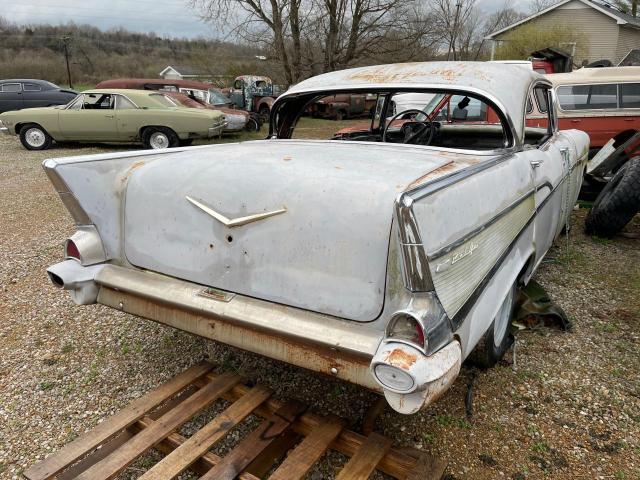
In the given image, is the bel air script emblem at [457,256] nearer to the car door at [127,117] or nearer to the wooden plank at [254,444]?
the wooden plank at [254,444]

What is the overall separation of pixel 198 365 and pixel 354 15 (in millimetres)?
19954

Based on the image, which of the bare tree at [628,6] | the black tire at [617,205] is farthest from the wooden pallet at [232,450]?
the bare tree at [628,6]

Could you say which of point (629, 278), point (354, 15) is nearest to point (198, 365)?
point (629, 278)

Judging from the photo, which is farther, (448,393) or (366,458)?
(448,393)

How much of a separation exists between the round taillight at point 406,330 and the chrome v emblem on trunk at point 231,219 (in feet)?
2.04

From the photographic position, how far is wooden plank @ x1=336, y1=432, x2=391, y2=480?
71.3 inches

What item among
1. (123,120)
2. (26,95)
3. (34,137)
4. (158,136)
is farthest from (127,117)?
(26,95)

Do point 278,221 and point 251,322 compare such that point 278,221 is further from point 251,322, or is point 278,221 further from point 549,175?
point 549,175


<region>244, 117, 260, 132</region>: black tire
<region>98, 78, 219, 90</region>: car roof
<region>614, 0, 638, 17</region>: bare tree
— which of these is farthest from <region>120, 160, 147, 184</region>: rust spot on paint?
<region>614, 0, 638, 17</region>: bare tree

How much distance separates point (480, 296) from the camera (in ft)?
6.51

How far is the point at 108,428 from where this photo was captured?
6.84 feet

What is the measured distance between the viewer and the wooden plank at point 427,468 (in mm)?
1847

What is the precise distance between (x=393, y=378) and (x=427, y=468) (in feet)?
1.85

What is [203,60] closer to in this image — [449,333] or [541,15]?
[541,15]
